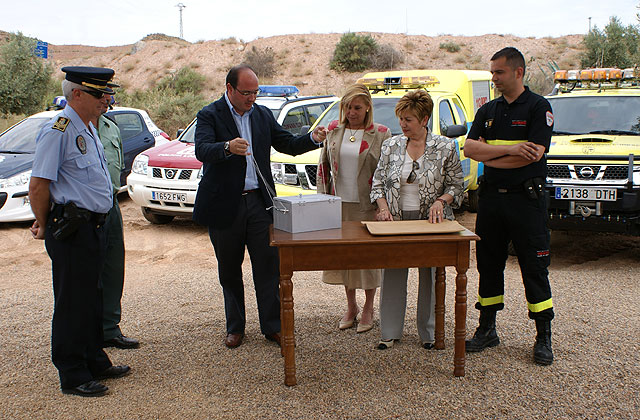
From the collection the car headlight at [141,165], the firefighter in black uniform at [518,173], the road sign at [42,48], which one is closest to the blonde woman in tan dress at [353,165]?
the firefighter in black uniform at [518,173]

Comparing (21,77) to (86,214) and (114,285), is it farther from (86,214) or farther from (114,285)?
(86,214)

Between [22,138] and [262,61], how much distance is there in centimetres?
3226

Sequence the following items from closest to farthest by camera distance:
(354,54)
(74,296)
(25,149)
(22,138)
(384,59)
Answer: (74,296) < (25,149) < (22,138) < (384,59) < (354,54)

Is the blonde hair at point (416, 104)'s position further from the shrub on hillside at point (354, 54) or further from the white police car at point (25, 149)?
the shrub on hillside at point (354, 54)

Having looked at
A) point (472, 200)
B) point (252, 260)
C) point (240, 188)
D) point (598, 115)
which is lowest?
point (472, 200)

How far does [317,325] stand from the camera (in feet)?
16.5

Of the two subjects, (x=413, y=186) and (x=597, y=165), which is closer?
(x=413, y=186)

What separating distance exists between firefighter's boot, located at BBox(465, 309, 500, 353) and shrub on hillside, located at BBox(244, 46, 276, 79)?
36904mm

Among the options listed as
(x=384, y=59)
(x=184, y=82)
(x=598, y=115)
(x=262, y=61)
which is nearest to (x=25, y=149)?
(x=598, y=115)

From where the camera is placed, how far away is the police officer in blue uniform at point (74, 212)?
3615mm

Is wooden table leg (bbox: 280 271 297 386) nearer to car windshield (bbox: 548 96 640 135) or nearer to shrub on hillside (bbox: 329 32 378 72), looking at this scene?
car windshield (bbox: 548 96 640 135)

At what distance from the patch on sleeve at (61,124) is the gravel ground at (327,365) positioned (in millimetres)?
1688

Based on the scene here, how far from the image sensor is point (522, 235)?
422 cm

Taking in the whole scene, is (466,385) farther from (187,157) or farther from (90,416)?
(187,157)
